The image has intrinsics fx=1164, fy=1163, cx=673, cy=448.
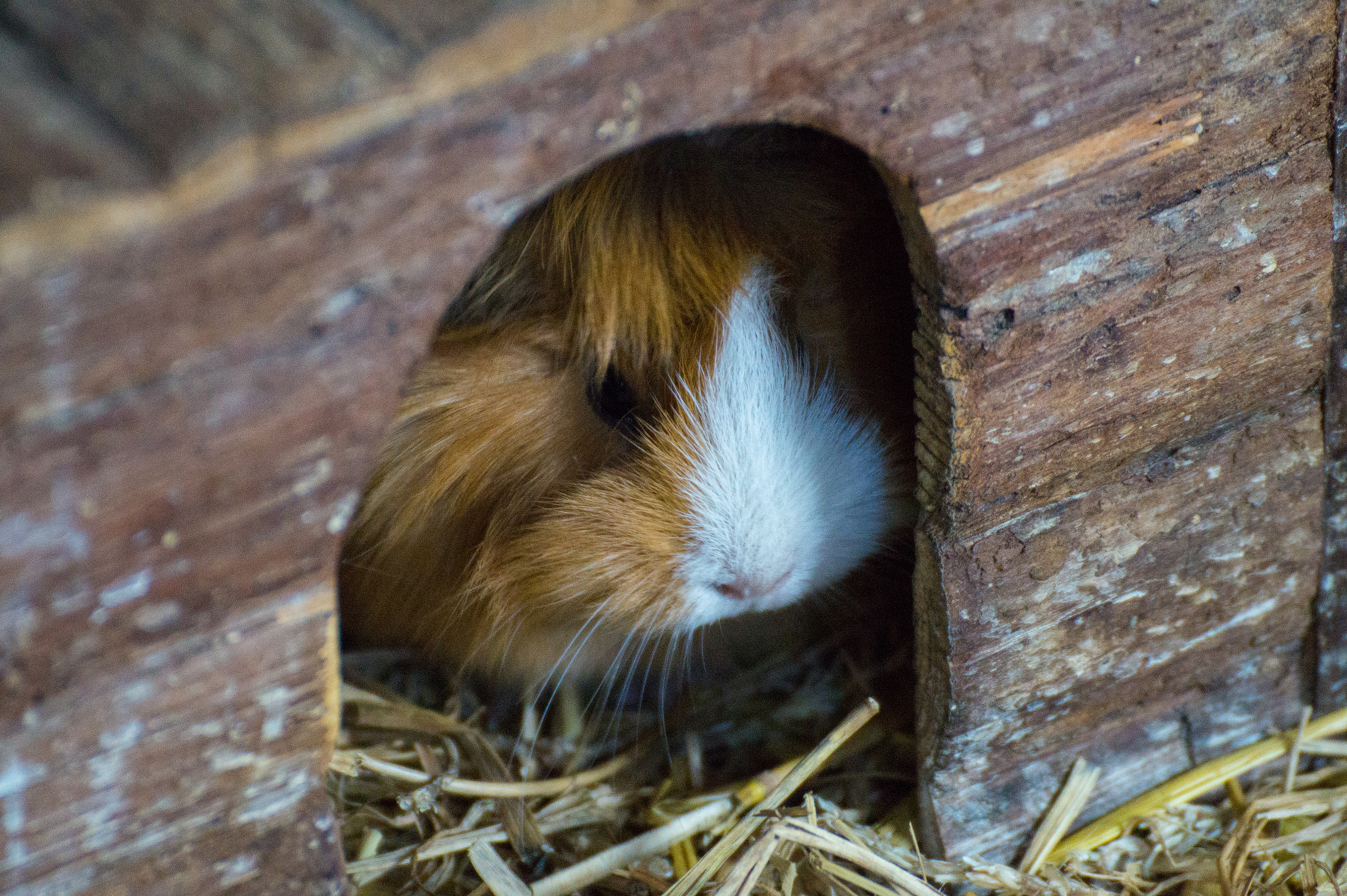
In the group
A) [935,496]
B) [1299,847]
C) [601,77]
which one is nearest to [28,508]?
[601,77]

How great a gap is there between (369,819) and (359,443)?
78cm

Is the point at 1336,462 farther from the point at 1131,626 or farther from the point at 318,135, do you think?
the point at 318,135

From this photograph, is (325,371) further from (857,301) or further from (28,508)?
(857,301)

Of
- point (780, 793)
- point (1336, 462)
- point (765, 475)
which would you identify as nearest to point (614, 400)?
point (765, 475)

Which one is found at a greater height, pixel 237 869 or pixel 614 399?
pixel 614 399

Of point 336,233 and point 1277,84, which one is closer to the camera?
point 336,233

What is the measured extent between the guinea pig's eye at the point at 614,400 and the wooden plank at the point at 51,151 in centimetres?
Answer: 73

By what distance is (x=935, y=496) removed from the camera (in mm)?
1193

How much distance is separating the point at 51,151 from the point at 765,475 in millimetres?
771

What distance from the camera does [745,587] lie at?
4.23 ft

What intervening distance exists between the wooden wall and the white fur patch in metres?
0.15

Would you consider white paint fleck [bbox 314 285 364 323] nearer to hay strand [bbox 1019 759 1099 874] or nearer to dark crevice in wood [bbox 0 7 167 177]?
dark crevice in wood [bbox 0 7 167 177]

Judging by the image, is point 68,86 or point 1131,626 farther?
point 1131,626

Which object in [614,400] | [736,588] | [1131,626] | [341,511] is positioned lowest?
[1131,626]
